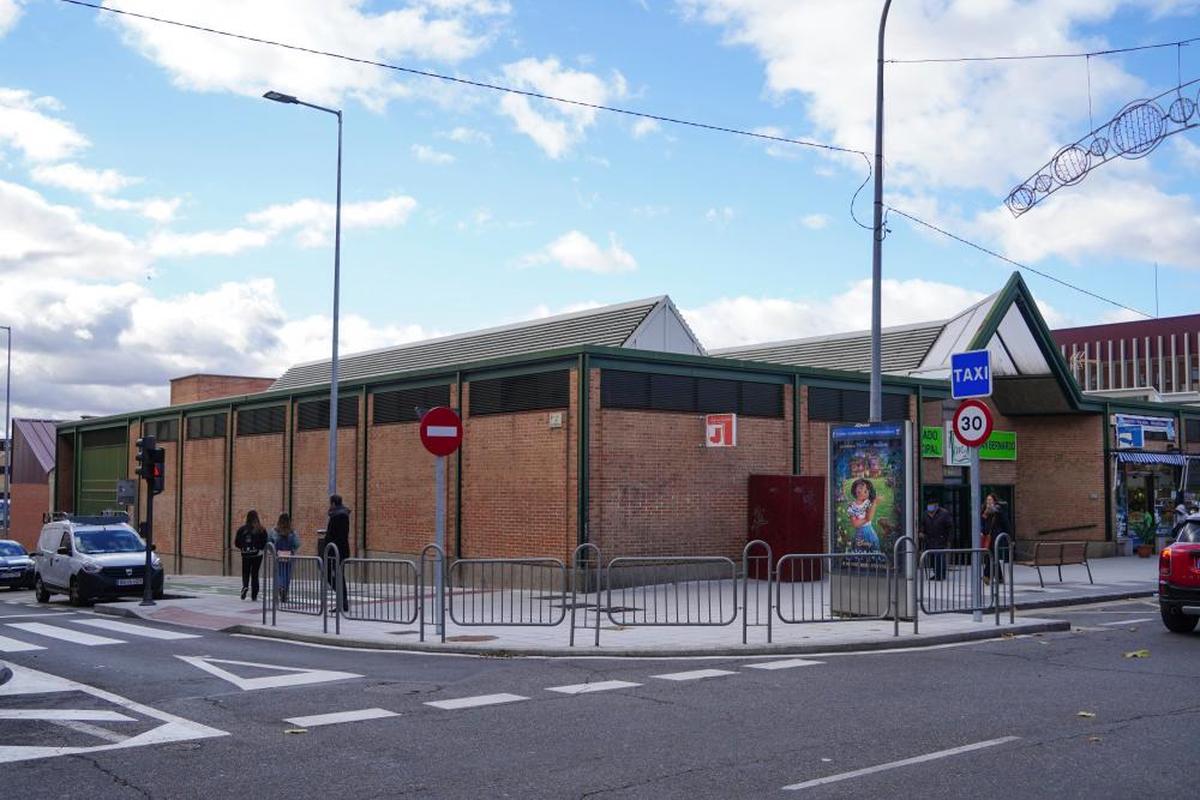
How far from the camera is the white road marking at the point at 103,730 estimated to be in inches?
317

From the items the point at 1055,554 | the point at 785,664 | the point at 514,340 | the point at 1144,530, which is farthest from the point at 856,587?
the point at 1144,530

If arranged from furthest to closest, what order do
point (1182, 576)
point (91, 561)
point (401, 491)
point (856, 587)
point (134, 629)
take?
1. point (401, 491)
2. point (91, 561)
3. point (134, 629)
4. point (856, 587)
5. point (1182, 576)

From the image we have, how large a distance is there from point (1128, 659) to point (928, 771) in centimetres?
648

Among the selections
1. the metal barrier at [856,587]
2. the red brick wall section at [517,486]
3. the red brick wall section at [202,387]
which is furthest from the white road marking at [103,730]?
the red brick wall section at [202,387]

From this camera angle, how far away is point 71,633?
1669 cm

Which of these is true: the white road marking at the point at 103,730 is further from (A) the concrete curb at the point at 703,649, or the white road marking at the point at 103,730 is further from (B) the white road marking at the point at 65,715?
(A) the concrete curb at the point at 703,649

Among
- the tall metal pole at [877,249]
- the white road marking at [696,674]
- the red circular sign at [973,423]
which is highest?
the tall metal pole at [877,249]

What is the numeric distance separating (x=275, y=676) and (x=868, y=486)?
8.70 metres

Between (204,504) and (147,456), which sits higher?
(147,456)

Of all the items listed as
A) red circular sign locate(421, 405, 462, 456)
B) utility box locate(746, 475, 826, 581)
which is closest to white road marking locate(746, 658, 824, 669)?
red circular sign locate(421, 405, 462, 456)

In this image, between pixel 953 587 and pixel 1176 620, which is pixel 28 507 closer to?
pixel 953 587

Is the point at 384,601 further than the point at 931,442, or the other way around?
the point at 931,442

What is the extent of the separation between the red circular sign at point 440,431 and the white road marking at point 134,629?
15.2 feet

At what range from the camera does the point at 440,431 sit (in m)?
14.7
